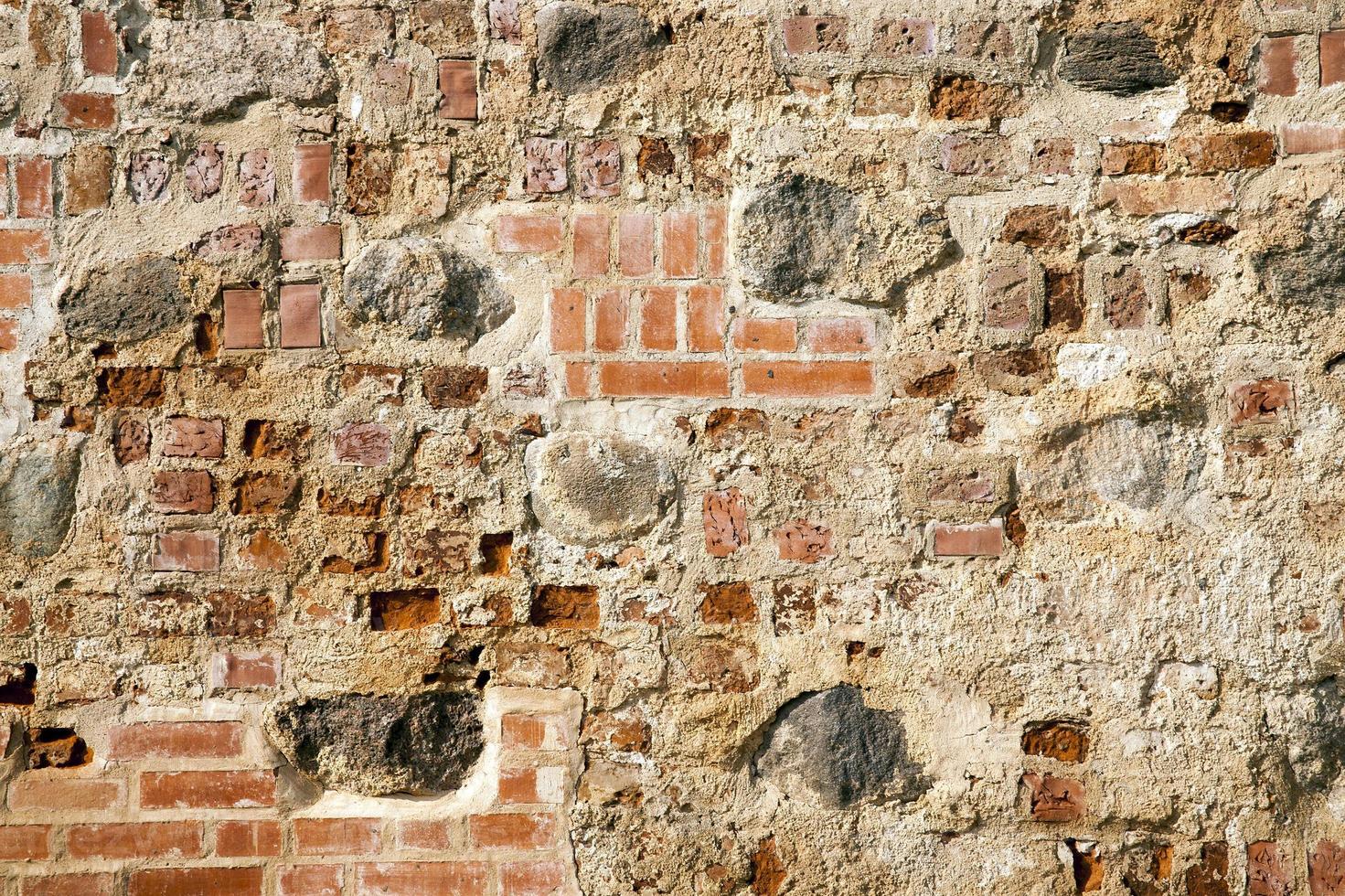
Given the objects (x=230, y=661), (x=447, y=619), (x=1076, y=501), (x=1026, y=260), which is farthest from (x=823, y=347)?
(x=230, y=661)

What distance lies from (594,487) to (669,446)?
13 centimetres

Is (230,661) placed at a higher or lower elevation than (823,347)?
Result: lower

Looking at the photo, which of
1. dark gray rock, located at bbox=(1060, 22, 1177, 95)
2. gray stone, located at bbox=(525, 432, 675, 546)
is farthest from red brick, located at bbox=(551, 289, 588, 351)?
dark gray rock, located at bbox=(1060, 22, 1177, 95)

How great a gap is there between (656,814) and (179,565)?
841 millimetres

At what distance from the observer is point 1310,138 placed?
5.55 ft

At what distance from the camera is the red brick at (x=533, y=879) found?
169cm

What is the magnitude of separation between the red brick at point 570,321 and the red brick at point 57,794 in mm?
988

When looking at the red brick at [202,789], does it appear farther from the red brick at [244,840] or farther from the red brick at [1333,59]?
the red brick at [1333,59]

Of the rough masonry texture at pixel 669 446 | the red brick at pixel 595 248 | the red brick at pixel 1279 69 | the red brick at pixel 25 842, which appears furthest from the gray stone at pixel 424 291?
the red brick at pixel 1279 69

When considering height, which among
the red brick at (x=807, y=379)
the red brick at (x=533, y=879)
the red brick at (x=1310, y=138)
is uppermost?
the red brick at (x=1310, y=138)

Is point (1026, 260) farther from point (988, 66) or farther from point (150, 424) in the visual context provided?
point (150, 424)

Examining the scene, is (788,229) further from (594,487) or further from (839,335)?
(594,487)

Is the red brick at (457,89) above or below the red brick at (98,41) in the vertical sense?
below

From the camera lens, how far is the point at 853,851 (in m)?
1.70
